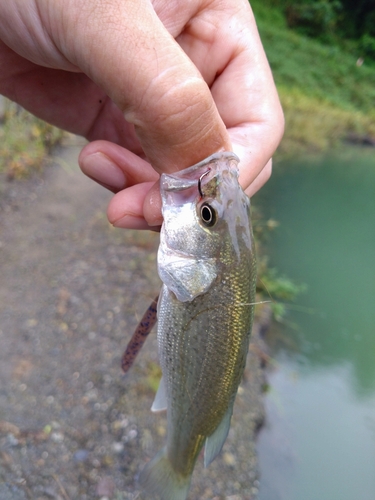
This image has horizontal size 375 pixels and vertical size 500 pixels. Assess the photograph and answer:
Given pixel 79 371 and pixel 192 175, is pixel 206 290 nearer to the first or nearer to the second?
pixel 192 175

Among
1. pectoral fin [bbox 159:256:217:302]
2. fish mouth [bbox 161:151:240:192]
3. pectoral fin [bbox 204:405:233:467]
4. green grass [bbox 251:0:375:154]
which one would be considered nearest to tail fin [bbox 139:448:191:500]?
pectoral fin [bbox 204:405:233:467]

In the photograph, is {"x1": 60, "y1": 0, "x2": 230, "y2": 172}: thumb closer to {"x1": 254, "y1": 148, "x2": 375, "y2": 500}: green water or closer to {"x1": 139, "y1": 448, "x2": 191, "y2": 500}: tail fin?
{"x1": 139, "y1": 448, "x2": 191, "y2": 500}: tail fin

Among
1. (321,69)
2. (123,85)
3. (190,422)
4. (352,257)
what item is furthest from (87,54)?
(321,69)

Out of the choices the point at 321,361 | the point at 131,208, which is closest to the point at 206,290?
the point at 131,208

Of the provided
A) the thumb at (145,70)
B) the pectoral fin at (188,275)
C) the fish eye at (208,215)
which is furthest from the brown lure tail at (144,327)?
the thumb at (145,70)

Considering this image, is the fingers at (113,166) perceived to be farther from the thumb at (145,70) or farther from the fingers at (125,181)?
the thumb at (145,70)

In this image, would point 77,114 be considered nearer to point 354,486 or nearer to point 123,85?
point 123,85
